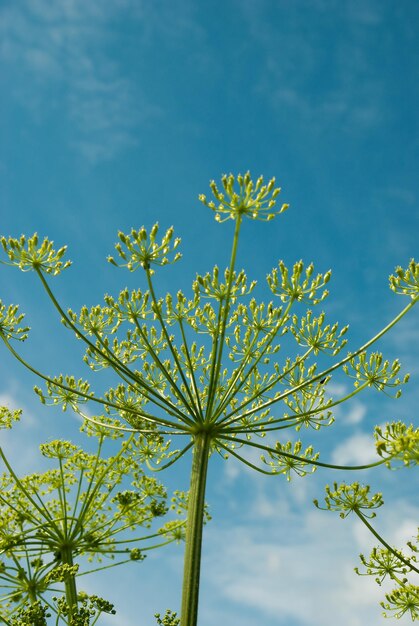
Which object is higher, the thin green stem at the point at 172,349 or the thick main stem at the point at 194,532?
the thin green stem at the point at 172,349

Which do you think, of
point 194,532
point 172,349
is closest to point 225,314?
point 172,349

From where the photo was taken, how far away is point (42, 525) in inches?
590

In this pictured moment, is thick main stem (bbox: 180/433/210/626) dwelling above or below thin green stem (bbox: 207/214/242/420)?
below

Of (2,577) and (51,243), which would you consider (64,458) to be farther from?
(51,243)

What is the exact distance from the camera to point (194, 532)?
1061 cm

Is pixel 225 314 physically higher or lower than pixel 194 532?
higher

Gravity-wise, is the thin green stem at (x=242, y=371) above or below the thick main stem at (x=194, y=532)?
above

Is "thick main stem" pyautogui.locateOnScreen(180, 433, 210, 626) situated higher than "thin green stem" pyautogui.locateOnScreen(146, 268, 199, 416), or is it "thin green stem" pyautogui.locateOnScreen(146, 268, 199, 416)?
"thin green stem" pyautogui.locateOnScreen(146, 268, 199, 416)

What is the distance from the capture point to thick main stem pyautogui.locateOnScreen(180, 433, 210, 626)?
10.0 m

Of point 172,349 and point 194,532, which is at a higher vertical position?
point 172,349

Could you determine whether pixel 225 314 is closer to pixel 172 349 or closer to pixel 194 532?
pixel 172 349

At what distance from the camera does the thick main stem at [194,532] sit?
10.0 metres

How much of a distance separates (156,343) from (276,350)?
266 cm

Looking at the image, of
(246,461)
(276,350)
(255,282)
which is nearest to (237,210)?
(255,282)
